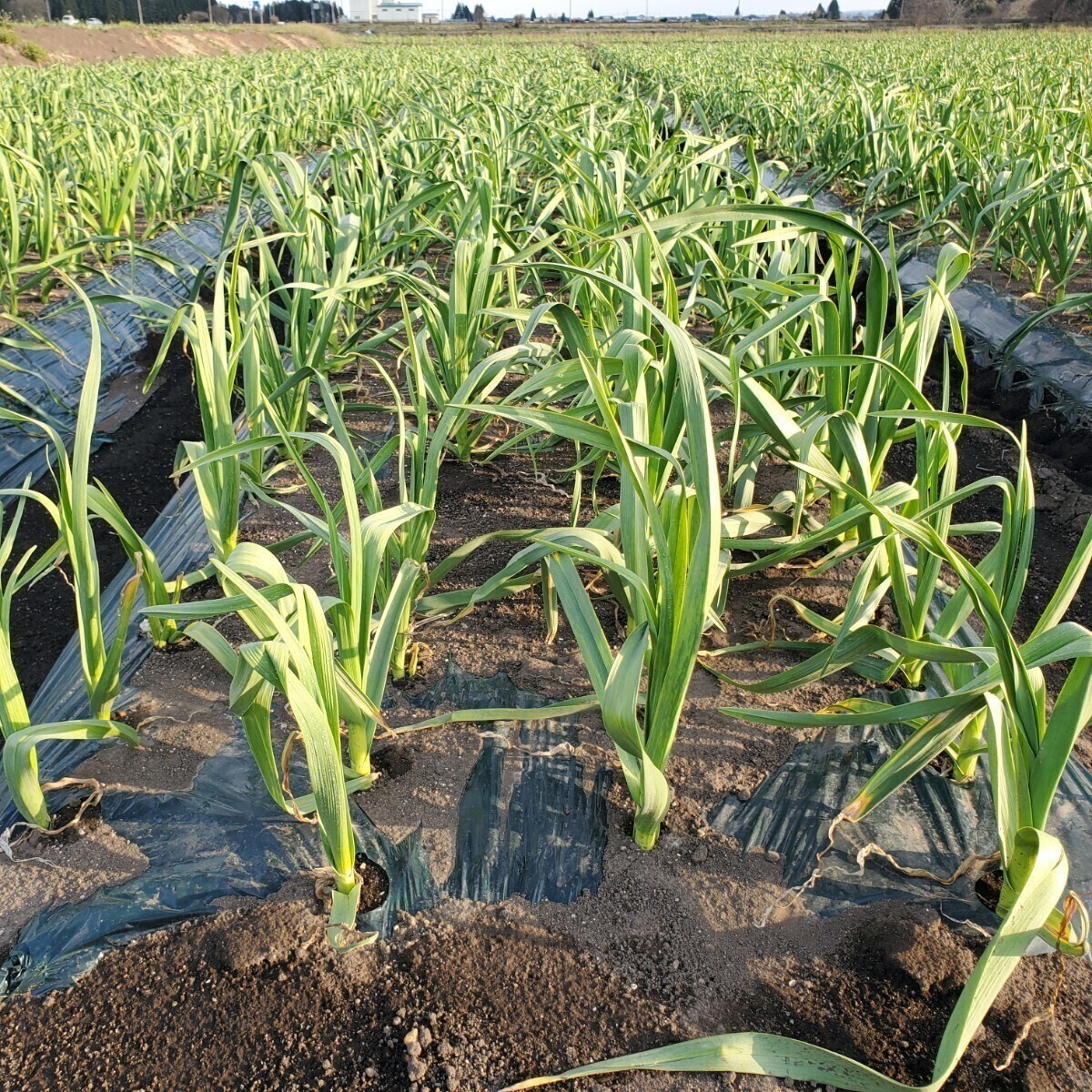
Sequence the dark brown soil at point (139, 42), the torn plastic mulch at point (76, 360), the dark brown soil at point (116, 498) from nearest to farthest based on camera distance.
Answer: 1. the dark brown soil at point (116, 498)
2. the torn plastic mulch at point (76, 360)
3. the dark brown soil at point (139, 42)

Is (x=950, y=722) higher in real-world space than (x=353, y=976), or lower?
higher

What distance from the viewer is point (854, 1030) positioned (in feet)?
3.05

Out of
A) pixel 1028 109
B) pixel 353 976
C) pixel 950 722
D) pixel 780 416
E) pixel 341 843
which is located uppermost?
pixel 1028 109

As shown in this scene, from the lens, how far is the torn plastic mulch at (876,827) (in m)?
1.08

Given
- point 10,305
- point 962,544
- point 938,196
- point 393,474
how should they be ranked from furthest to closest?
point 938,196, point 10,305, point 393,474, point 962,544

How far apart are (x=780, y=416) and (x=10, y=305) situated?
274 centimetres

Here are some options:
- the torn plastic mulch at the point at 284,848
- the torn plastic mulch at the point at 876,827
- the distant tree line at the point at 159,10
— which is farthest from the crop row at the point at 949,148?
the distant tree line at the point at 159,10

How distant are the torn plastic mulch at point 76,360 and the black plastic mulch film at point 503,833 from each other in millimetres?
1183

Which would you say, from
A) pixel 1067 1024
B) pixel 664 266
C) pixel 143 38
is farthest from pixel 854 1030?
pixel 143 38

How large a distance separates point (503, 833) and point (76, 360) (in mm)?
2355

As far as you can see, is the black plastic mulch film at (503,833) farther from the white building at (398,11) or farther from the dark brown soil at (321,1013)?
the white building at (398,11)

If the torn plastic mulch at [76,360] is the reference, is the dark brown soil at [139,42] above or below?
above

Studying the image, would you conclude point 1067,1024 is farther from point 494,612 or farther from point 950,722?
point 494,612

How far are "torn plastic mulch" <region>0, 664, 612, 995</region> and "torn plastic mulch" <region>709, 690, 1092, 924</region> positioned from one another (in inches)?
8.8
